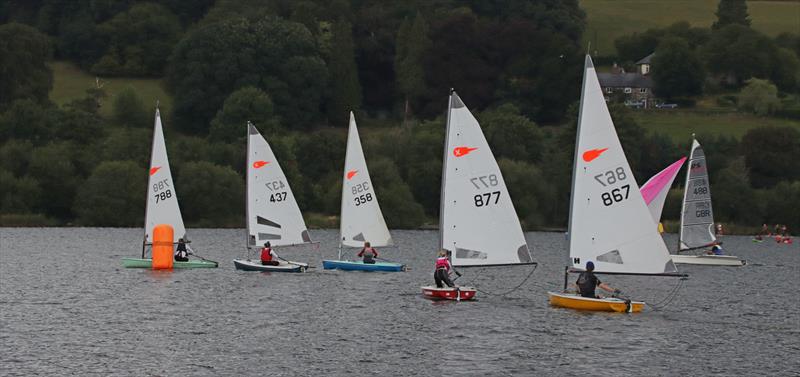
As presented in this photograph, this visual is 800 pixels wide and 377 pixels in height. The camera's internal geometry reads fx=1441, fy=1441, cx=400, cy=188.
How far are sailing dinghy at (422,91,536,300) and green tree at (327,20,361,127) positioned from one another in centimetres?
13329

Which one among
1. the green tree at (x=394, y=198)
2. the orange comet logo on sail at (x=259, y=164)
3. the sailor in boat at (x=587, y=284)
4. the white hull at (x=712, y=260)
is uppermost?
the green tree at (x=394, y=198)

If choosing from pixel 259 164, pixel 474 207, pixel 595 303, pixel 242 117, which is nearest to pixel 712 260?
pixel 259 164

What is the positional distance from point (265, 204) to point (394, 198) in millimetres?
62580

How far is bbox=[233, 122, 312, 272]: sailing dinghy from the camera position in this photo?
242 feet

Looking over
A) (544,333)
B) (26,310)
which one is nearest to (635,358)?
(544,333)

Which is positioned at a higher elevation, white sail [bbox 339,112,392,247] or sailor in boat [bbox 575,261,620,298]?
white sail [bbox 339,112,392,247]

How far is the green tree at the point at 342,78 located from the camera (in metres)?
192

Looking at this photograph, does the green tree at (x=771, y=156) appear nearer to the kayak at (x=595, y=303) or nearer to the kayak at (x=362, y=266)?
the kayak at (x=362, y=266)

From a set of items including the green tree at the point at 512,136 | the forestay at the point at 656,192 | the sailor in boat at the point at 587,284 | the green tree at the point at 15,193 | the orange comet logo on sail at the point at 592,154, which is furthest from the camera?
the green tree at the point at 512,136

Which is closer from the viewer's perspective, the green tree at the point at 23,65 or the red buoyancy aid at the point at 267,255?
the red buoyancy aid at the point at 267,255

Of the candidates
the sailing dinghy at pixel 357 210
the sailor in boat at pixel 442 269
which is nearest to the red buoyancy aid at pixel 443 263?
the sailor in boat at pixel 442 269

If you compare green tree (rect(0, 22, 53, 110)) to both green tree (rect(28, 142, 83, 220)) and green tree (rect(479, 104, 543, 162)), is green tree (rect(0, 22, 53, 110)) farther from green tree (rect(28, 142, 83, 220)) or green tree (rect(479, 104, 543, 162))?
green tree (rect(479, 104, 543, 162))

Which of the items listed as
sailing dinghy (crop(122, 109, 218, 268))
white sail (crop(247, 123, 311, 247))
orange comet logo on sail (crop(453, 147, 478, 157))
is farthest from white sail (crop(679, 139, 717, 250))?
orange comet logo on sail (crop(453, 147, 478, 157))

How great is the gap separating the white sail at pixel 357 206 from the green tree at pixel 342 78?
115690 millimetres
